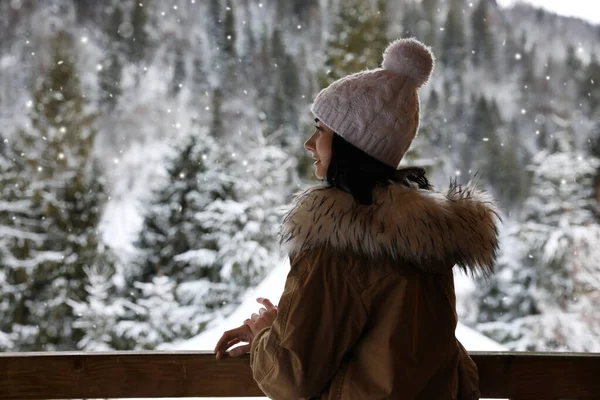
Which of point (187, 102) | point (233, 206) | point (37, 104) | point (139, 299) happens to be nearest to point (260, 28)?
point (187, 102)

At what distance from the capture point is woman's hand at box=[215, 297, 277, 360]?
90 cm

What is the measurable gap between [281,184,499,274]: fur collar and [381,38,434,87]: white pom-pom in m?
0.17

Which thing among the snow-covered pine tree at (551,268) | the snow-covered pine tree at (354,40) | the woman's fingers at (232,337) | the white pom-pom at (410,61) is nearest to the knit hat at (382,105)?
the white pom-pom at (410,61)

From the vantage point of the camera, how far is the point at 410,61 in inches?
34.9

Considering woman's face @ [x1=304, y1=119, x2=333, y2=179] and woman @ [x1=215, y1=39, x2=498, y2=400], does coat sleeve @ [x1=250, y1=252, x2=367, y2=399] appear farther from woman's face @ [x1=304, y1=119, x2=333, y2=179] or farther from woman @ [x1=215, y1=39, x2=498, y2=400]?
woman's face @ [x1=304, y1=119, x2=333, y2=179]

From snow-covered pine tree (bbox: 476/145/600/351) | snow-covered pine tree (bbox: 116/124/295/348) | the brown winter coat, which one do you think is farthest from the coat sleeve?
snow-covered pine tree (bbox: 476/145/600/351)

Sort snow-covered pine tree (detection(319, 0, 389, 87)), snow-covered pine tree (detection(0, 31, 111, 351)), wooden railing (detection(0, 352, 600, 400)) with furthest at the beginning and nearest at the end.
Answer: snow-covered pine tree (detection(0, 31, 111, 351)) < snow-covered pine tree (detection(319, 0, 389, 87)) < wooden railing (detection(0, 352, 600, 400))

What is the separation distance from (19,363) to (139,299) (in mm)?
4924

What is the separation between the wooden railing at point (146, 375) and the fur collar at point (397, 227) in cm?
27

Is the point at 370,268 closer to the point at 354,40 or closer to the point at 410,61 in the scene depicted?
the point at 410,61

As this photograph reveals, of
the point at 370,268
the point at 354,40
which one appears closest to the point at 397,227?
the point at 370,268

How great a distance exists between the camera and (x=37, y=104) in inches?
230

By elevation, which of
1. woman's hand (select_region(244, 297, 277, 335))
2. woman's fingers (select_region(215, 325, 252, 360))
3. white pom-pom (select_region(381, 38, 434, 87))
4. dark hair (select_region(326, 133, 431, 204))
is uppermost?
white pom-pom (select_region(381, 38, 434, 87))

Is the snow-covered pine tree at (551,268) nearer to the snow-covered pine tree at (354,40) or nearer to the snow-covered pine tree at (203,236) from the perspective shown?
the snow-covered pine tree at (354,40)
